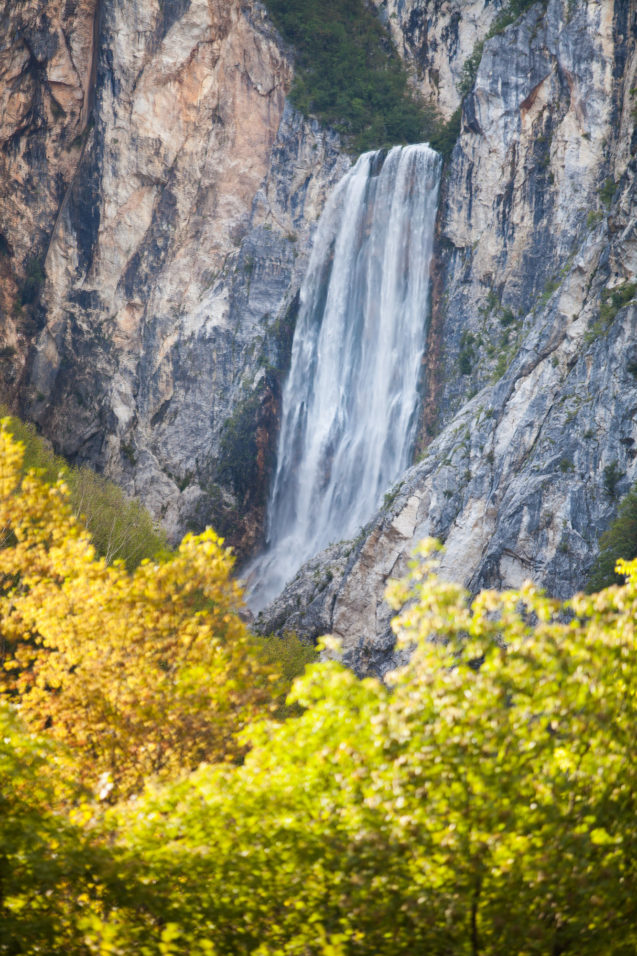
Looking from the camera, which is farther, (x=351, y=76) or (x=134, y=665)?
(x=351, y=76)

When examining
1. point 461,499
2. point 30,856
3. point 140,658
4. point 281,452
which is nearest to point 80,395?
point 281,452

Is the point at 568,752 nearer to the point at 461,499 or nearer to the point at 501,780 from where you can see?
the point at 501,780

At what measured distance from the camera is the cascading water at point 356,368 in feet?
192

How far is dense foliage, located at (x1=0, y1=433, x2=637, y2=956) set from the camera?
894 centimetres

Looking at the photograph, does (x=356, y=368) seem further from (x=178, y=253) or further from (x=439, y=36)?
(x=439, y=36)

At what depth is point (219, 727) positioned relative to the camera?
12883 millimetres

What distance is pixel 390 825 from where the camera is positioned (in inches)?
360

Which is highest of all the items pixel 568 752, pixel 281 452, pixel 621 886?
pixel 281 452

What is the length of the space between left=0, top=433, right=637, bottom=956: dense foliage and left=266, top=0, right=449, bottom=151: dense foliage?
63.9 metres

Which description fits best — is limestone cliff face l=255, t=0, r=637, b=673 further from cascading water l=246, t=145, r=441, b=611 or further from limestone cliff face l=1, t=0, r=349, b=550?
limestone cliff face l=1, t=0, r=349, b=550

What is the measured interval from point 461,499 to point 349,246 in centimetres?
2580

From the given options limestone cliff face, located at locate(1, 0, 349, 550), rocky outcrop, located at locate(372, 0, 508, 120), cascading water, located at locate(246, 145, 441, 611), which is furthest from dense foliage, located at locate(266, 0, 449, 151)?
cascading water, located at locate(246, 145, 441, 611)

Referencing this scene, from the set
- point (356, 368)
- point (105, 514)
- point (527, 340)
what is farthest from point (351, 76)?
point (105, 514)

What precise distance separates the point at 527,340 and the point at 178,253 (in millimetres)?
32954
